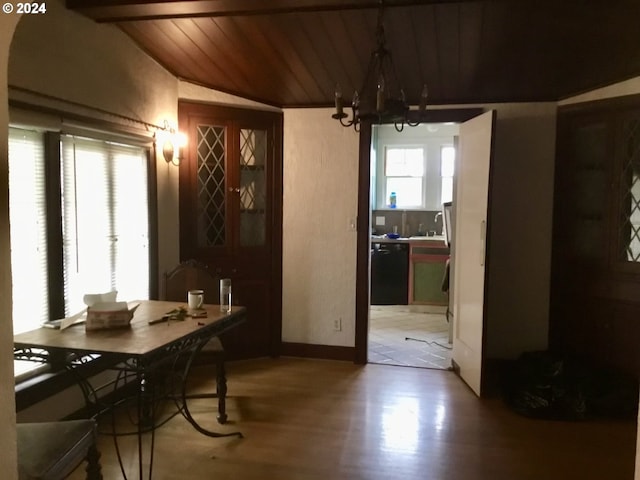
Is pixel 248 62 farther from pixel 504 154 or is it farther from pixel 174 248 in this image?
pixel 504 154

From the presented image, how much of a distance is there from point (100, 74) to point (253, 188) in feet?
5.30

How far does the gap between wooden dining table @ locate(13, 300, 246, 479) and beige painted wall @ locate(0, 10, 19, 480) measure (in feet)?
4.09

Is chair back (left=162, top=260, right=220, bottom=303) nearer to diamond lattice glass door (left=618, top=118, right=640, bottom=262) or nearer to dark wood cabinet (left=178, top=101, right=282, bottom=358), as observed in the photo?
dark wood cabinet (left=178, top=101, right=282, bottom=358)

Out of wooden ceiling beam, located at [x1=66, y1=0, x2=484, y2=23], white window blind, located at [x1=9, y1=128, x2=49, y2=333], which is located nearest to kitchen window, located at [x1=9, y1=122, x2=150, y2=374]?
white window blind, located at [x1=9, y1=128, x2=49, y2=333]

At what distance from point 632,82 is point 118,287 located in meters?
3.87

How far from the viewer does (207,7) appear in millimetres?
2756

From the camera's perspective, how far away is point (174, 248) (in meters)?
4.08

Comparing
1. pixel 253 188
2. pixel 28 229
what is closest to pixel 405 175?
pixel 253 188

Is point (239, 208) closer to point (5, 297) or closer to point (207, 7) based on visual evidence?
point (207, 7)

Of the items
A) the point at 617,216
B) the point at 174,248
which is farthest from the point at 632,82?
the point at 174,248

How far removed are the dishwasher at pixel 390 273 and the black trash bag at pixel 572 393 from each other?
3020 millimetres

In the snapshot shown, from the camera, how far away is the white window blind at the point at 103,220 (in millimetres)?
3033

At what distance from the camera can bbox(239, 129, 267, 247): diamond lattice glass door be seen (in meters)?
4.37

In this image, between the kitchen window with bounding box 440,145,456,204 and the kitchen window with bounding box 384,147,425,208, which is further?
the kitchen window with bounding box 384,147,425,208
